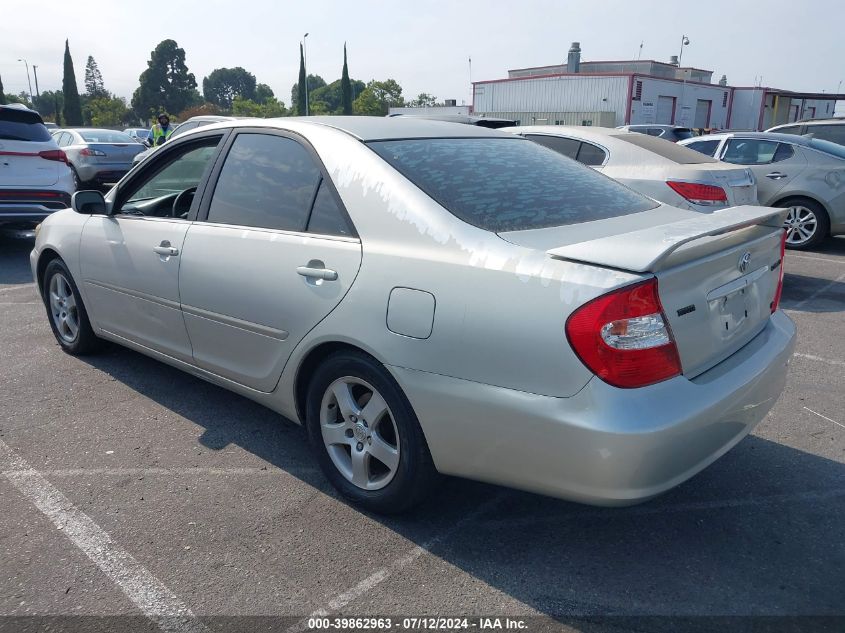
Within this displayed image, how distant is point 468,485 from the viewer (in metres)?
3.21

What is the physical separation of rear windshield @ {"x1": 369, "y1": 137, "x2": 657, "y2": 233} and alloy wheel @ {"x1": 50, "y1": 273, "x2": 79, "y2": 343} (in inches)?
115

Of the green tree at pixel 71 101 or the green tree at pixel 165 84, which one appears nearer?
the green tree at pixel 71 101

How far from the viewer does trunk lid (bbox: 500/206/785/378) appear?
2.28 meters

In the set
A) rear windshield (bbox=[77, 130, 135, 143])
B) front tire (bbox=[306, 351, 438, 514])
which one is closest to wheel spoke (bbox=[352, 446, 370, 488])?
front tire (bbox=[306, 351, 438, 514])

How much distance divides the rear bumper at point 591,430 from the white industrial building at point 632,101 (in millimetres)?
35362

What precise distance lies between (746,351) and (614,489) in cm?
94

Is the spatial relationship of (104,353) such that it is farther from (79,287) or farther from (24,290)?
(24,290)

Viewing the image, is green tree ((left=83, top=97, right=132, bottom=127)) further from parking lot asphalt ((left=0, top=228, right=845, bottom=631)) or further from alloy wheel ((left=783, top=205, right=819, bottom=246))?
parking lot asphalt ((left=0, top=228, right=845, bottom=631))

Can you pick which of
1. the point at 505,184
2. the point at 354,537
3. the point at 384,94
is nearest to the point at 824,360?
the point at 505,184

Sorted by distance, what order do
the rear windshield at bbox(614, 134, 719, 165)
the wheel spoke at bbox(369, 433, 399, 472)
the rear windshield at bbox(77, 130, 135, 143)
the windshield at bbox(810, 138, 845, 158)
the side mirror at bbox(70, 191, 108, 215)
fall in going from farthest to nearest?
the rear windshield at bbox(77, 130, 135, 143), the windshield at bbox(810, 138, 845, 158), the rear windshield at bbox(614, 134, 719, 165), the side mirror at bbox(70, 191, 108, 215), the wheel spoke at bbox(369, 433, 399, 472)

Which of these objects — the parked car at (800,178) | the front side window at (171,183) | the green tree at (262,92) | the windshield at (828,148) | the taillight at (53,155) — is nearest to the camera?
the front side window at (171,183)

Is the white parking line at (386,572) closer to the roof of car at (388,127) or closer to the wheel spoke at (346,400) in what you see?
the wheel spoke at (346,400)

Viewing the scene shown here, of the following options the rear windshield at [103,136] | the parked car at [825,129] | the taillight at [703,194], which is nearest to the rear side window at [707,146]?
the parked car at [825,129]

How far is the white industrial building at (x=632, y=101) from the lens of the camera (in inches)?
1449
